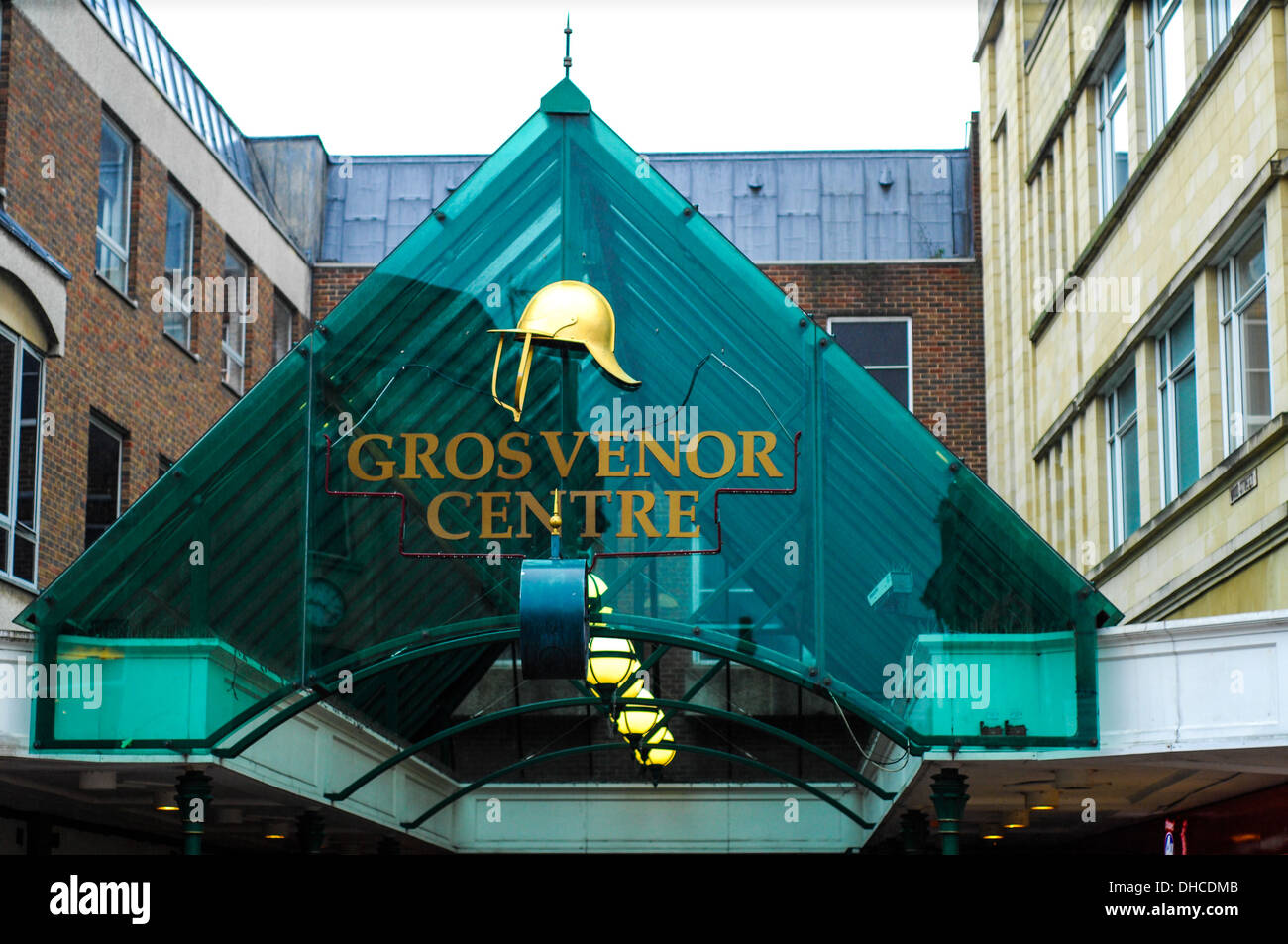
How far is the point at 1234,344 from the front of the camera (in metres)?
18.5

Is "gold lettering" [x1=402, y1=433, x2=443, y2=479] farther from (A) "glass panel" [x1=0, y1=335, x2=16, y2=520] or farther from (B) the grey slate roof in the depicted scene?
(B) the grey slate roof

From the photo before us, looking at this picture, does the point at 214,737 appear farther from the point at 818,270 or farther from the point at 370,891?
the point at 818,270

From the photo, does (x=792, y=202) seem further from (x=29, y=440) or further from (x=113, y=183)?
(x=29, y=440)

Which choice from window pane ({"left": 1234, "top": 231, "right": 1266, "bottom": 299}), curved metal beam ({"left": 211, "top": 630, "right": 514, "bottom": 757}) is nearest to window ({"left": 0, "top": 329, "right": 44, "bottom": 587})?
curved metal beam ({"left": 211, "top": 630, "right": 514, "bottom": 757})

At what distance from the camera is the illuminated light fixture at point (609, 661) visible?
50.1ft

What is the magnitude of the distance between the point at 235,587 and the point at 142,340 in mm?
11257

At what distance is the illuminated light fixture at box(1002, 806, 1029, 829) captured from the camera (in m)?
19.8

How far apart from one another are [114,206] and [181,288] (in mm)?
2312

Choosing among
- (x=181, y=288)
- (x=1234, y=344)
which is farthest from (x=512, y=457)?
(x=181, y=288)

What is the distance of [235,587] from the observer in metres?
15.2

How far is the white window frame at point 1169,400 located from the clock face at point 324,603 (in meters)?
9.42

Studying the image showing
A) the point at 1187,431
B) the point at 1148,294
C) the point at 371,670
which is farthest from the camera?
the point at 1148,294

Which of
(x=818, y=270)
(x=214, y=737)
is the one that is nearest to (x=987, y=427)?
(x=818, y=270)

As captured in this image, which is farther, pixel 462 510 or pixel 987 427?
pixel 987 427
